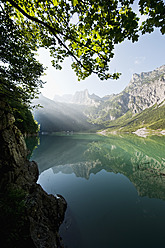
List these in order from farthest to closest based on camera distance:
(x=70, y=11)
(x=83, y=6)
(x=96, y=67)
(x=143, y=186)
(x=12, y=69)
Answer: (x=143, y=186)
(x=12, y=69)
(x=96, y=67)
(x=70, y=11)
(x=83, y=6)

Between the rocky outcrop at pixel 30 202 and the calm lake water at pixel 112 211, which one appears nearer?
the rocky outcrop at pixel 30 202

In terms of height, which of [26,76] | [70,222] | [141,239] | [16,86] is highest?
[26,76]

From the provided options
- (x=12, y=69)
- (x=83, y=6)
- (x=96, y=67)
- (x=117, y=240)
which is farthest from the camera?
(x=12, y=69)

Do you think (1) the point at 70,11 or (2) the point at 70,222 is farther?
(2) the point at 70,222

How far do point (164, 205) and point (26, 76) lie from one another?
18.6m

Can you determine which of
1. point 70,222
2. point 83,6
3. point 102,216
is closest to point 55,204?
point 70,222

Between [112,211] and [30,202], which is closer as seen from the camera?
[30,202]

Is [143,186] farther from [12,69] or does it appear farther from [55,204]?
[12,69]

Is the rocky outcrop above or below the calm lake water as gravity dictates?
above

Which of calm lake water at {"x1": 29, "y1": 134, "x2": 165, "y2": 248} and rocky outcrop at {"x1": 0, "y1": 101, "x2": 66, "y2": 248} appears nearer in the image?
rocky outcrop at {"x1": 0, "y1": 101, "x2": 66, "y2": 248}

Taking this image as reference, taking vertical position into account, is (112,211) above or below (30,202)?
below

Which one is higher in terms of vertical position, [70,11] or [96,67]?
[70,11]

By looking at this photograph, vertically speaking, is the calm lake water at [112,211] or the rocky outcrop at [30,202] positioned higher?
the rocky outcrop at [30,202]

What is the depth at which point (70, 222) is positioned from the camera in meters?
7.60
